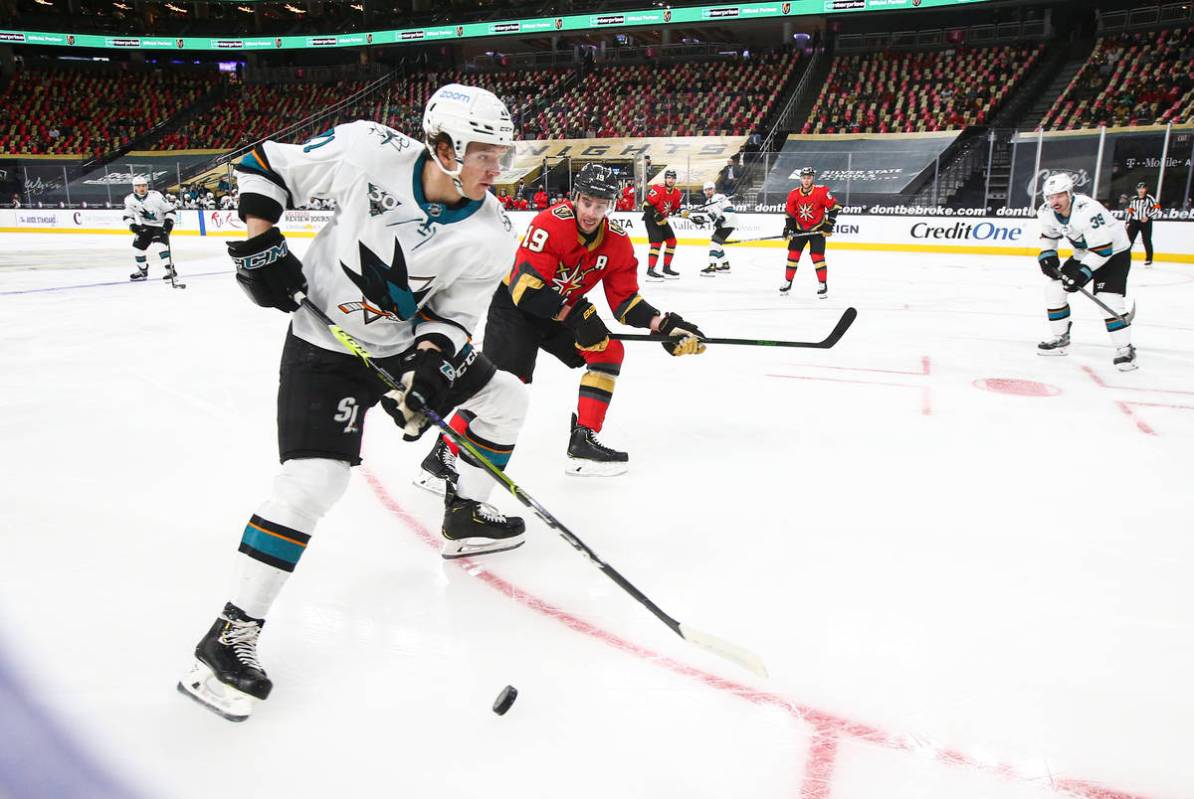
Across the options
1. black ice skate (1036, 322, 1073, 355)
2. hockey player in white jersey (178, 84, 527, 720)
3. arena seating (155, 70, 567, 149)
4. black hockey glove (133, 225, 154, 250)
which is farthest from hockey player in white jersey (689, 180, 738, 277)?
arena seating (155, 70, 567, 149)

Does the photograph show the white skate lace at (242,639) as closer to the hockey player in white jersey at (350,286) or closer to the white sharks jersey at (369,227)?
the hockey player in white jersey at (350,286)

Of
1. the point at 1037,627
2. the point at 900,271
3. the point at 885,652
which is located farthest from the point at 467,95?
the point at 900,271

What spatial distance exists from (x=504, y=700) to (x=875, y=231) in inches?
529

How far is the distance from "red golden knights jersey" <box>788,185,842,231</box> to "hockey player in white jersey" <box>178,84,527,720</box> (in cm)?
751

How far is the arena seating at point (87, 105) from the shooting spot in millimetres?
26172

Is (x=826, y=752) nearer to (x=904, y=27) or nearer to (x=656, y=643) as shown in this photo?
(x=656, y=643)

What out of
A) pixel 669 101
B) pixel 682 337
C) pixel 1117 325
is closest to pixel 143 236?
pixel 682 337

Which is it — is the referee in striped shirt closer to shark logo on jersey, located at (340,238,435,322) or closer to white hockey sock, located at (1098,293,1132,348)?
white hockey sock, located at (1098,293,1132,348)

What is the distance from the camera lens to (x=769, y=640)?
2025mm

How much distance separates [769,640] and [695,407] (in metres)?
2.38

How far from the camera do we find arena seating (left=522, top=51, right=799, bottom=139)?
2166 cm

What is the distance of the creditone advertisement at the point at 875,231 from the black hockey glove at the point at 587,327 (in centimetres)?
753

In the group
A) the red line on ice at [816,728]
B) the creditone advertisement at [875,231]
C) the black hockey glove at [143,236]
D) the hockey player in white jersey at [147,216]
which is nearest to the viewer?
the red line on ice at [816,728]

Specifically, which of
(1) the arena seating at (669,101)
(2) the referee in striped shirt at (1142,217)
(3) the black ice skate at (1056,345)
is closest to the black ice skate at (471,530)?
(3) the black ice skate at (1056,345)
